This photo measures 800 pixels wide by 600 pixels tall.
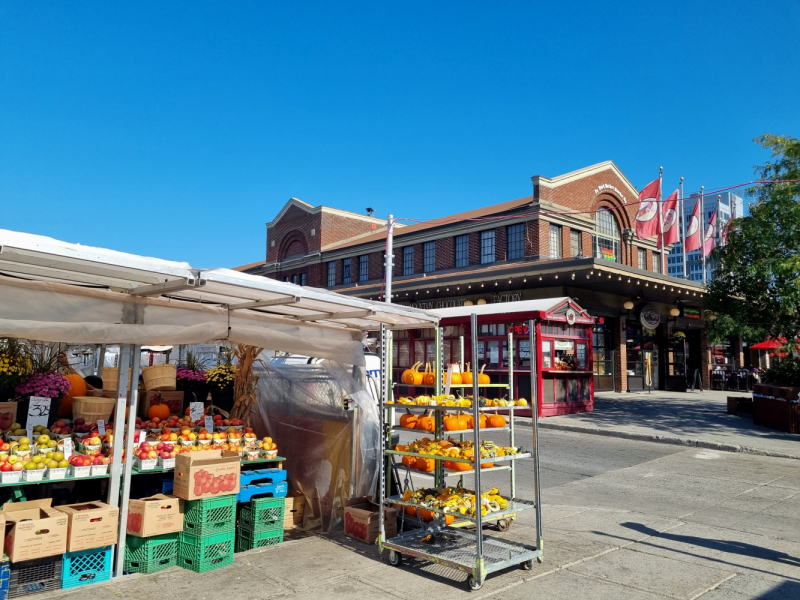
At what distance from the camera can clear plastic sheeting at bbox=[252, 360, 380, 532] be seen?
7625mm

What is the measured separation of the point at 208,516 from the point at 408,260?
29.7m

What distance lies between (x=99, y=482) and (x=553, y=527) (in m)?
5.28

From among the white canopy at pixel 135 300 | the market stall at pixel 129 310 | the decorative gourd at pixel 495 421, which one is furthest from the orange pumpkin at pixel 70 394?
the decorative gourd at pixel 495 421

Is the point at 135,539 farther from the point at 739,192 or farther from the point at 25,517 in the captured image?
the point at 739,192

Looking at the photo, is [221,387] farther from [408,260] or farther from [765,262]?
[408,260]

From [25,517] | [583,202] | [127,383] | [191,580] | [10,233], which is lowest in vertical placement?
[191,580]

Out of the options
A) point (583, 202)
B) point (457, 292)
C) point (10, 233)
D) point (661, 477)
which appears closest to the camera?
point (10, 233)

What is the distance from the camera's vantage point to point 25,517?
520 centimetres

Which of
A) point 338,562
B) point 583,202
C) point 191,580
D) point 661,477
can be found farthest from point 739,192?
point 191,580

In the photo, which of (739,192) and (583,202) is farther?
(583,202)

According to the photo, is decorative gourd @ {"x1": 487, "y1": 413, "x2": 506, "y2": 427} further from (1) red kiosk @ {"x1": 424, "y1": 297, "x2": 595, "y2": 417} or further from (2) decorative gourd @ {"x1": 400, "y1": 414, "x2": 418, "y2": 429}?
(1) red kiosk @ {"x1": 424, "y1": 297, "x2": 595, "y2": 417}

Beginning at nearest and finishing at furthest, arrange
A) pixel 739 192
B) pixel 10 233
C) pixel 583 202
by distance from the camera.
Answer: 1. pixel 10 233
2. pixel 739 192
3. pixel 583 202

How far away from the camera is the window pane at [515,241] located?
29031 millimetres

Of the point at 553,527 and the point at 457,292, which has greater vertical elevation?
the point at 457,292
